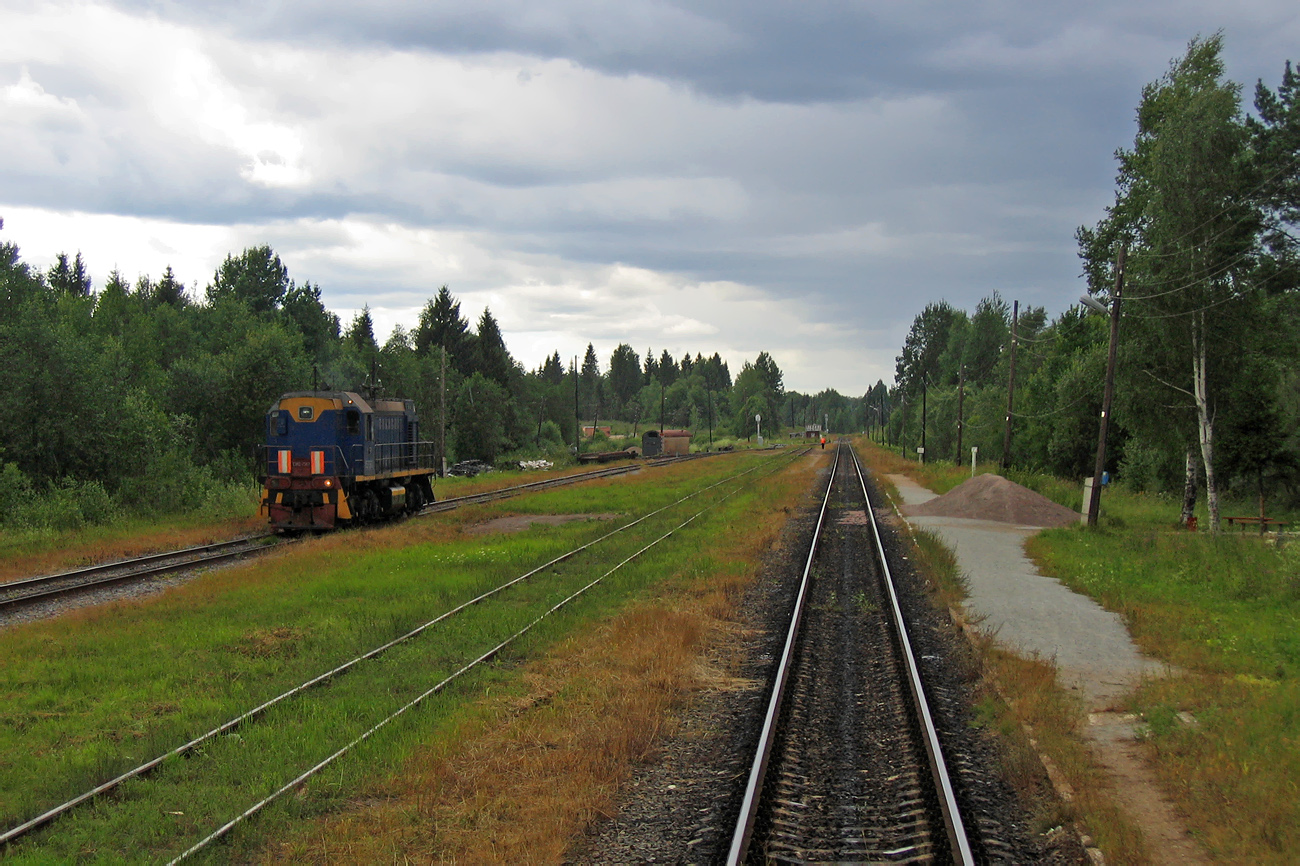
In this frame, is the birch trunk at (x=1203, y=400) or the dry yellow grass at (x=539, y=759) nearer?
the dry yellow grass at (x=539, y=759)

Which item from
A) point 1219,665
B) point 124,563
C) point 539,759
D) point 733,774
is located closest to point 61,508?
point 124,563

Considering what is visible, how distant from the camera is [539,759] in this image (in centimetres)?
720

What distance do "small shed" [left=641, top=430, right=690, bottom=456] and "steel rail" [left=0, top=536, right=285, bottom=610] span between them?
63308 mm

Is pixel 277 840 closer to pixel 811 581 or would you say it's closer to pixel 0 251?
pixel 811 581

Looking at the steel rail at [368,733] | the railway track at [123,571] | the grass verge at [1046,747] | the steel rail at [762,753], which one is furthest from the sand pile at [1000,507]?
the railway track at [123,571]

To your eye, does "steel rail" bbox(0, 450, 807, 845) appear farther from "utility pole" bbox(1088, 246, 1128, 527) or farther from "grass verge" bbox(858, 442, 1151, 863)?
"utility pole" bbox(1088, 246, 1128, 527)

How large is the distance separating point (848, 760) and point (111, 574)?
1569 centimetres

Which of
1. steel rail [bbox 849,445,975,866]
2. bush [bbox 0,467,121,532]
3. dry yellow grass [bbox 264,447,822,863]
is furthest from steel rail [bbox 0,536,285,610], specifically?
steel rail [bbox 849,445,975,866]

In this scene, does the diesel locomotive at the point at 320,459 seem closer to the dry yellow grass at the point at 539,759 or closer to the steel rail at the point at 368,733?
the steel rail at the point at 368,733

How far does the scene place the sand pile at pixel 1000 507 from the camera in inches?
1117

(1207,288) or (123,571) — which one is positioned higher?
(1207,288)

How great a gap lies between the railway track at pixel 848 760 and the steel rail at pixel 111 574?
12638mm

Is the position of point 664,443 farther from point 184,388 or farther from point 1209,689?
point 1209,689

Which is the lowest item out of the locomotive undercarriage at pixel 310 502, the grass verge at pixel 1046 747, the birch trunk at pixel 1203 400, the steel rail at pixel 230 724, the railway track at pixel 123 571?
the railway track at pixel 123 571
